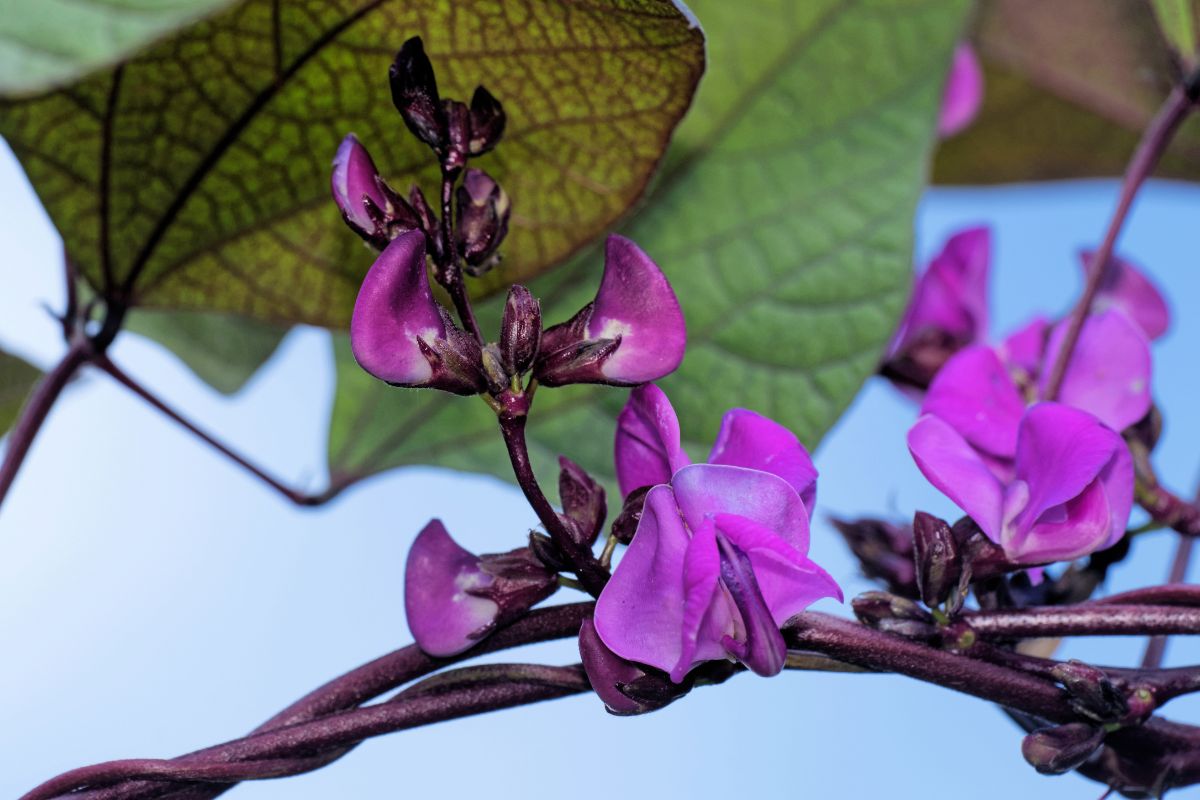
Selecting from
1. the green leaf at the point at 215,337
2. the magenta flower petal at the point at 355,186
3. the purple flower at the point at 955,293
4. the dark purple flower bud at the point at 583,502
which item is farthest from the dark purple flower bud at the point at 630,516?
the green leaf at the point at 215,337

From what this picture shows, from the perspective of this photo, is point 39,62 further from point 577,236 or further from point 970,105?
point 970,105

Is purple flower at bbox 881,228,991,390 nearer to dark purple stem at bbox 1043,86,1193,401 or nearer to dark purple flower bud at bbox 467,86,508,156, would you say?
dark purple stem at bbox 1043,86,1193,401

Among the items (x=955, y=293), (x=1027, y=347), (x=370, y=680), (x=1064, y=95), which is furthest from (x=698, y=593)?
(x=1064, y=95)

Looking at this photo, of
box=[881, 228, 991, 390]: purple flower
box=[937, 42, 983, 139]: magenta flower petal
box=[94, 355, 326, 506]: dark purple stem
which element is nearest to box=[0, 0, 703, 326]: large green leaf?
box=[94, 355, 326, 506]: dark purple stem

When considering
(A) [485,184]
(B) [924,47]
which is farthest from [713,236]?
(A) [485,184]

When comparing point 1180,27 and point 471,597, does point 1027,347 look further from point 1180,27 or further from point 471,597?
point 471,597
